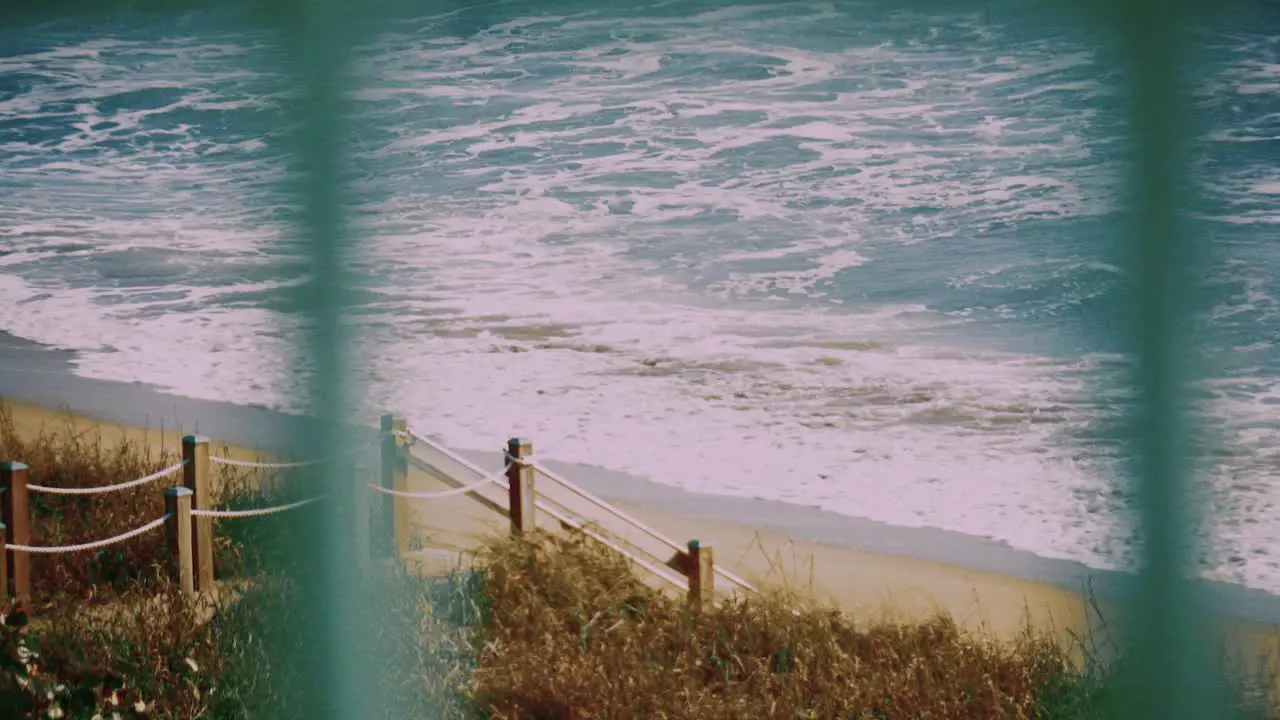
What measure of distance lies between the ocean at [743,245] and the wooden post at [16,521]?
0.44m

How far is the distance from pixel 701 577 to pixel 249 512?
97 centimetres

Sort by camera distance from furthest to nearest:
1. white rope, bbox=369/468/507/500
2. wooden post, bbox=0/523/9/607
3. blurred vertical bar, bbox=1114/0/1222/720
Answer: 1. wooden post, bbox=0/523/9/607
2. white rope, bbox=369/468/507/500
3. blurred vertical bar, bbox=1114/0/1222/720

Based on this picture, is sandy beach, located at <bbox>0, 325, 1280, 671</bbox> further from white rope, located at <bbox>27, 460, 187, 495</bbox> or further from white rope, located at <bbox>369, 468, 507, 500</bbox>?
white rope, located at <bbox>27, 460, 187, 495</bbox>

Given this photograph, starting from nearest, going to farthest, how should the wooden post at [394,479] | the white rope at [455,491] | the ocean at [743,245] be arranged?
the ocean at [743,245], the wooden post at [394,479], the white rope at [455,491]

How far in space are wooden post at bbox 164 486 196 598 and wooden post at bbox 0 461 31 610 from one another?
33cm

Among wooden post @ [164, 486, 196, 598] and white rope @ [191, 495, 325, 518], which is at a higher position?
white rope @ [191, 495, 325, 518]

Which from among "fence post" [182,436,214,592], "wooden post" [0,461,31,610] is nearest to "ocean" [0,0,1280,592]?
"fence post" [182,436,214,592]

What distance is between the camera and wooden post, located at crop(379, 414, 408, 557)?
2.72m

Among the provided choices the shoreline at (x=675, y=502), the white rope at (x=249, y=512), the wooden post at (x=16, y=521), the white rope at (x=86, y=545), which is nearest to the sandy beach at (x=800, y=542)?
the shoreline at (x=675, y=502)

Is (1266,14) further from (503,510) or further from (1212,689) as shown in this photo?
(503,510)

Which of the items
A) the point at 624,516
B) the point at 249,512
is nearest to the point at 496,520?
the point at 624,516

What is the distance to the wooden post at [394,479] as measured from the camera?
8.94ft

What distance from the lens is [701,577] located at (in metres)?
2.82

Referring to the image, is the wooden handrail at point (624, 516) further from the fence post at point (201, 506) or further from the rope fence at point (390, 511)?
the fence post at point (201, 506)
